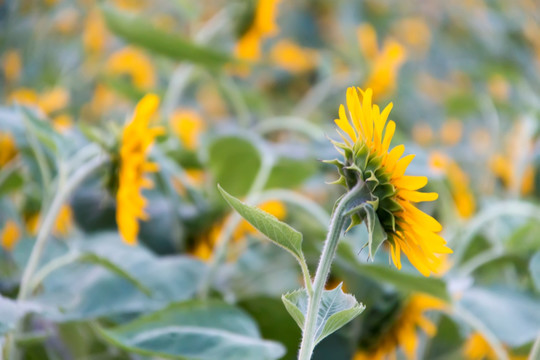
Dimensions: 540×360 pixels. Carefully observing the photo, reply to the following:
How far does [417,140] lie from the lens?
1314 mm

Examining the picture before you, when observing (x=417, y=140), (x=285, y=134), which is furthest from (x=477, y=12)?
(x=285, y=134)

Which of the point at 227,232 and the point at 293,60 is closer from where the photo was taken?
the point at 227,232

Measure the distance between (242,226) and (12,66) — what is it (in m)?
0.55

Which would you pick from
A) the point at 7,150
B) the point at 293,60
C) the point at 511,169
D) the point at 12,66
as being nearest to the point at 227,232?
the point at 7,150

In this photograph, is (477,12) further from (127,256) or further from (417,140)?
(127,256)

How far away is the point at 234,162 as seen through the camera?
72 centimetres

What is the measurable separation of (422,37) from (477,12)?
6.3 inches

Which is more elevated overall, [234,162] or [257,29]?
[257,29]

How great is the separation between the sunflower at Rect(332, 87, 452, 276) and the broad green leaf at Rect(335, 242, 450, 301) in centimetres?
15

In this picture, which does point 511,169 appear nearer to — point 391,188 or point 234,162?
point 234,162

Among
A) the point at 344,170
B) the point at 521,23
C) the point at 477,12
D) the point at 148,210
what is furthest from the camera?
the point at 477,12

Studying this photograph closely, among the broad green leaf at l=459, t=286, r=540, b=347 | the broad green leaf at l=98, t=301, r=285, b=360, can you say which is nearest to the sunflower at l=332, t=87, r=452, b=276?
the broad green leaf at l=98, t=301, r=285, b=360

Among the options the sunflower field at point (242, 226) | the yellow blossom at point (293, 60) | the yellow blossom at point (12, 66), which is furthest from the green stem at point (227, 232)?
the yellow blossom at point (293, 60)

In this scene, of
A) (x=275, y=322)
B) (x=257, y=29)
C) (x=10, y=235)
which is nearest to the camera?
(x=275, y=322)
